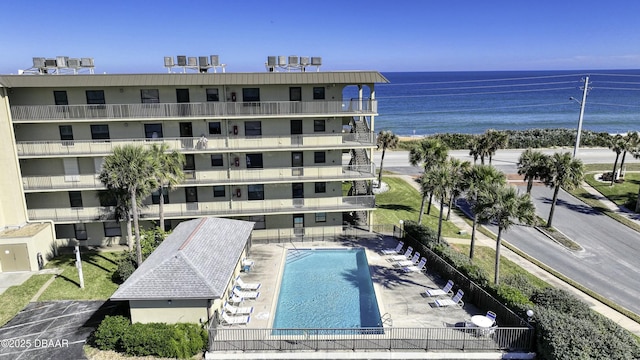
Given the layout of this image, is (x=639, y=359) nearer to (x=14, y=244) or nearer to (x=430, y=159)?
(x=430, y=159)

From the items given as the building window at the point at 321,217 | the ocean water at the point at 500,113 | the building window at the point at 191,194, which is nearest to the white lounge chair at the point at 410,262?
the building window at the point at 321,217

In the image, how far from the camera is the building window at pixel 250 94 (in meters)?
30.5

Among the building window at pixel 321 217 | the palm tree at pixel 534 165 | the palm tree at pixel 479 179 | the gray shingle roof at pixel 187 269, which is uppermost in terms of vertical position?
the palm tree at pixel 479 179

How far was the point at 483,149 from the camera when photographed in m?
45.1

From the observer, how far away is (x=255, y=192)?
3284 cm

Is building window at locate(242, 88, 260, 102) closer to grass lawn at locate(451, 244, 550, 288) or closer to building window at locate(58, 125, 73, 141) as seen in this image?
building window at locate(58, 125, 73, 141)

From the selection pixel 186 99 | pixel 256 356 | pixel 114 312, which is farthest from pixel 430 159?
pixel 114 312

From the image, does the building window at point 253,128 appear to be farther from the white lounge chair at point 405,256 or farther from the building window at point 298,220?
the white lounge chair at point 405,256

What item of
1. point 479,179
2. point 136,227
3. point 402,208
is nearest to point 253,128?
point 136,227

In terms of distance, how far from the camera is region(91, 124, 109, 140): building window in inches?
1182

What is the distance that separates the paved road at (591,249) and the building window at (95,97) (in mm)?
34557

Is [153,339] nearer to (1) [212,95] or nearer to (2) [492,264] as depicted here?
(1) [212,95]

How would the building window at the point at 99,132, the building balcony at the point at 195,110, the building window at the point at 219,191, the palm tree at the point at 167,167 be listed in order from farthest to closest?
the building window at the point at 219,191, the building window at the point at 99,132, the building balcony at the point at 195,110, the palm tree at the point at 167,167

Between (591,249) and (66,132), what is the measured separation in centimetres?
4212
